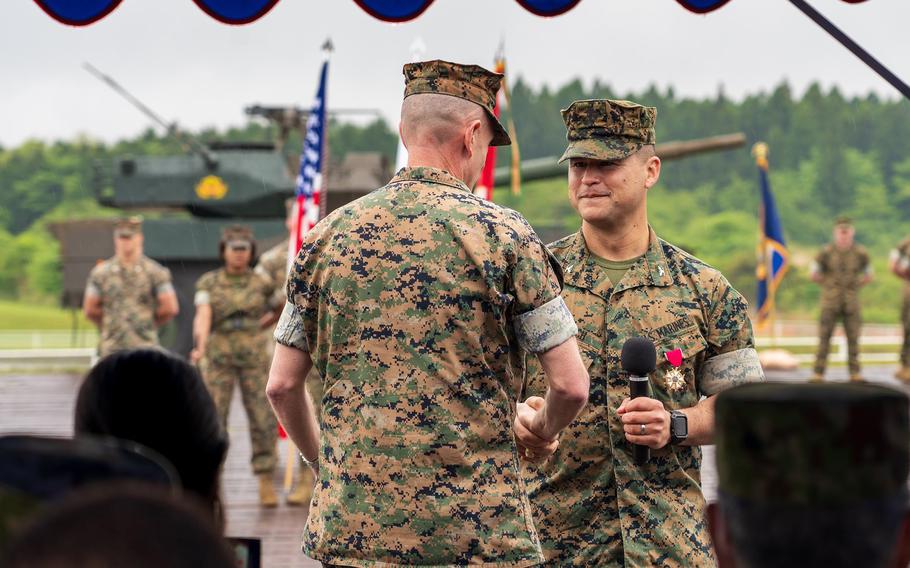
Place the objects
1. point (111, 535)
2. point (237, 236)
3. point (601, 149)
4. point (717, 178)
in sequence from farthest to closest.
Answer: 1. point (717, 178)
2. point (237, 236)
3. point (601, 149)
4. point (111, 535)

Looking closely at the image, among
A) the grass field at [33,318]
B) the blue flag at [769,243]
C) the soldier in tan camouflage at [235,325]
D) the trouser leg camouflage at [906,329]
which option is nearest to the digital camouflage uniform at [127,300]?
the soldier in tan camouflage at [235,325]

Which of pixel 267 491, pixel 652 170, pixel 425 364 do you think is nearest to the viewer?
pixel 425 364

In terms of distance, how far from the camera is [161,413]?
1844 millimetres

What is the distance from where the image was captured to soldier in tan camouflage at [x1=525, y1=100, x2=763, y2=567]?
11.8 ft

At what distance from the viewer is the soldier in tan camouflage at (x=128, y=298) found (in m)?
10.9

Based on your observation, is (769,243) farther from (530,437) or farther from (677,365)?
(530,437)

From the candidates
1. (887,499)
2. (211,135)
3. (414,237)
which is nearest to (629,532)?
(414,237)

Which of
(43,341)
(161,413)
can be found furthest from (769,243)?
(161,413)

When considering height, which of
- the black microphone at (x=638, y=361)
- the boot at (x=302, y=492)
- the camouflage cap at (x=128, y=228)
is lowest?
the boot at (x=302, y=492)

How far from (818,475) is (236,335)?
29.4 ft

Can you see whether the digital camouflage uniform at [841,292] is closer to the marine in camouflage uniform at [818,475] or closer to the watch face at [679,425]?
the watch face at [679,425]

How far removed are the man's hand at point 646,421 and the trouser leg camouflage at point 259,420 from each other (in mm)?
5773

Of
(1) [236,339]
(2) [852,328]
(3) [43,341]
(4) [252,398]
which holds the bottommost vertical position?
(3) [43,341]

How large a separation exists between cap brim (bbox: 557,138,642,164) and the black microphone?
0.59 m
